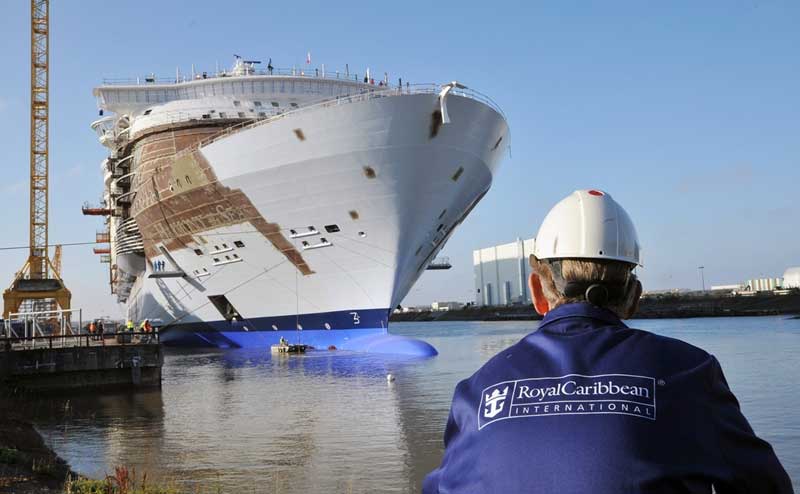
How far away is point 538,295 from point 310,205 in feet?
79.4

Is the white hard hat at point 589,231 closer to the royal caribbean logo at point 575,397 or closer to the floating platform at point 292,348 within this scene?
the royal caribbean logo at point 575,397

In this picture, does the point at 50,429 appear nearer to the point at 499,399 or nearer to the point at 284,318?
the point at 499,399

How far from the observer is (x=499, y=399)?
5.53 feet

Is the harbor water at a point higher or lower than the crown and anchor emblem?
lower

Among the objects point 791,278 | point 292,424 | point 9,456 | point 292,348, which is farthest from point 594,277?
point 791,278

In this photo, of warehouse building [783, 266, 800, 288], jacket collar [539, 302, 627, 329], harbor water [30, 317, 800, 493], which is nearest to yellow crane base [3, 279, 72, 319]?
harbor water [30, 317, 800, 493]

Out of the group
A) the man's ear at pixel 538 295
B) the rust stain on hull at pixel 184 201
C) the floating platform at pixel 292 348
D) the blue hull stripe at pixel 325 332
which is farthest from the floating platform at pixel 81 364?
the man's ear at pixel 538 295

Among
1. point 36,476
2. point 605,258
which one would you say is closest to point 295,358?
point 36,476

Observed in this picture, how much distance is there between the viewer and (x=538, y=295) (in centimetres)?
214

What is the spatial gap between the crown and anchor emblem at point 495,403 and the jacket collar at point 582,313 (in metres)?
0.24

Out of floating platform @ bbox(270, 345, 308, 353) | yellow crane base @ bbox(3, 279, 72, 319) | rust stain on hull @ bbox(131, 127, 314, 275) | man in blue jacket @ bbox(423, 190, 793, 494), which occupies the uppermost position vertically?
rust stain on hull @ bbox(131, 127, 314, 275)

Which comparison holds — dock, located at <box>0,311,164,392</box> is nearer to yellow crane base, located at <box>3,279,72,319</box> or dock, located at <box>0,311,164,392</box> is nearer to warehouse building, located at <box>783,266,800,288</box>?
yellow crane base, located at <box>3,279,72,319</box>

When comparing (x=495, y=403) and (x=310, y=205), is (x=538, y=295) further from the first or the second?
(x=310, y=205)

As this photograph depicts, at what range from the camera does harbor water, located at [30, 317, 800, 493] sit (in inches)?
363
